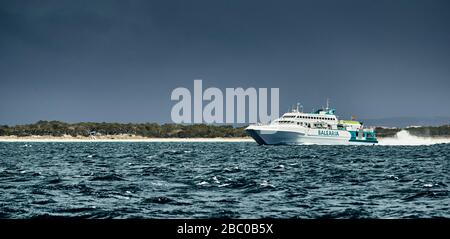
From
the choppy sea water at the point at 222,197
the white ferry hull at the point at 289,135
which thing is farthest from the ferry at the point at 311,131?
the choppy sea water at the point at 222,197

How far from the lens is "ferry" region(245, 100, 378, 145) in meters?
117

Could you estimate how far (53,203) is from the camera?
68.4 ft

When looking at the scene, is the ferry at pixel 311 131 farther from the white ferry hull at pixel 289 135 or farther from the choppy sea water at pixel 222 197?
the choppy sea water at pixel 222 197

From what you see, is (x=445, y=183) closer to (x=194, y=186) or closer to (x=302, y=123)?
(x=194, y=186)

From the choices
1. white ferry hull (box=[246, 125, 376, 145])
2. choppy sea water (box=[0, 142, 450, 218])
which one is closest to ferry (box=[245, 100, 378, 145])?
white ferry hull (box=[246, 125, 376, 145])

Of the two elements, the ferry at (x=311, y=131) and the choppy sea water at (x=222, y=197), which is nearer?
the choppy sea water at (x=222, y=197)

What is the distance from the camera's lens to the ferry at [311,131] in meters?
117

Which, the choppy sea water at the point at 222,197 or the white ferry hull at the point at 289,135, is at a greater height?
the white ferry hull at the point at 289,135

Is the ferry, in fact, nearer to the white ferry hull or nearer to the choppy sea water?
the white ferry hull

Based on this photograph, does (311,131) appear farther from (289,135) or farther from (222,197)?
Result: (222,197)

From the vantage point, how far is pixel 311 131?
120438mm
